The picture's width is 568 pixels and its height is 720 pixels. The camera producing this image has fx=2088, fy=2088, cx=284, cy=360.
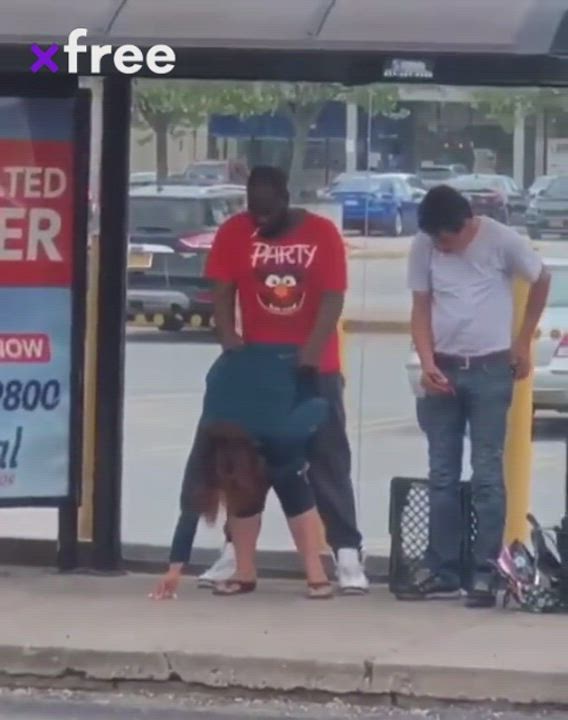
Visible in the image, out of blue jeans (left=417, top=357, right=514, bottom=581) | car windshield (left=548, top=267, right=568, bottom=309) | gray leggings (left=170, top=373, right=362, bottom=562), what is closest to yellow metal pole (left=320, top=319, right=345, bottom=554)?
gray leggings (left=170, top=373, right=362, bottom=562)

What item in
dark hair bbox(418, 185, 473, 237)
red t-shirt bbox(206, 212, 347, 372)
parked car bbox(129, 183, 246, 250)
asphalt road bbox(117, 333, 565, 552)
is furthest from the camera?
asphalt road bbox(117, 333, 565, 552)

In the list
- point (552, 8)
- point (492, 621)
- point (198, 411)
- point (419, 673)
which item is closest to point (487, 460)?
point (492, 621)

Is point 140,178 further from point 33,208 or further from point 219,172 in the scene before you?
point 33,208

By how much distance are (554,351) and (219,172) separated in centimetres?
402

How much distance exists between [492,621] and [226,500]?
120 cm

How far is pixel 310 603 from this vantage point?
8625 millimetres

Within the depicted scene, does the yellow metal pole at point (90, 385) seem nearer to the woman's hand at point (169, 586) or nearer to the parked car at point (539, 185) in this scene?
the woman's hand at point (169, 586)

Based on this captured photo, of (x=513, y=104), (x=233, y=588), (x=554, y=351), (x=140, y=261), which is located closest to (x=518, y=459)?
(x=233, y=588)

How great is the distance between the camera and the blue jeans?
8492 millimetres

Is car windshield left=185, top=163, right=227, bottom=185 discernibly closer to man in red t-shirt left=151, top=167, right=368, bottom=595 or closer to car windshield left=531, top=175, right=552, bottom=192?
man in red t-shirt left=151, top=167, right=368, bottom=595

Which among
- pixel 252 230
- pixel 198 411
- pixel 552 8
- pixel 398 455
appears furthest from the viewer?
pixel 198 411

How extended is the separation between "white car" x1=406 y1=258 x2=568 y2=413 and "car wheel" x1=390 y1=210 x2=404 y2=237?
4.81ft

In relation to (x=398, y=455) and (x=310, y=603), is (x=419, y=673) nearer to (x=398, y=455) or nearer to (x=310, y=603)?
(x=310, y=603)

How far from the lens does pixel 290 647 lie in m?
7.75
